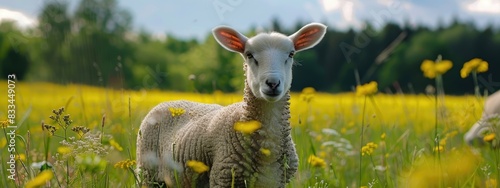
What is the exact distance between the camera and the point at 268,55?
3789mm

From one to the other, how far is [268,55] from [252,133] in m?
0.46

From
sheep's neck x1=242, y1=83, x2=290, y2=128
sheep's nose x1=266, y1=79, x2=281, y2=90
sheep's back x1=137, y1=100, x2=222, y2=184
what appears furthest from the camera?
sheep's back x1=137, y1=100, x2=222, y2=184

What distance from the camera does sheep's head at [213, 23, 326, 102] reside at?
3.66 meters

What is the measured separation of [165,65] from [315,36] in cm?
6032

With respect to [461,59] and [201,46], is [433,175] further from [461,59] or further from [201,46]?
[201,46]

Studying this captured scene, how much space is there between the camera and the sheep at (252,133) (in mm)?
3799

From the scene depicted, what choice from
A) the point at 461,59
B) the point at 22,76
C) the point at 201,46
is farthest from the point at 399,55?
the point at 22,76

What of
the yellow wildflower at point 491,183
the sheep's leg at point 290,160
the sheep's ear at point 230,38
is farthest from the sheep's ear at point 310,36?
the yellow wildflower at point 491,183

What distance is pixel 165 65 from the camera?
6397 cm

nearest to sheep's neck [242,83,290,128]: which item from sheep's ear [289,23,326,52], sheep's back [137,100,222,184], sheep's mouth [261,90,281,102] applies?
sheep's mouth [261,90,281,102]

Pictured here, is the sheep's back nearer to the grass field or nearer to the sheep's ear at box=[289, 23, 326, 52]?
the grass field

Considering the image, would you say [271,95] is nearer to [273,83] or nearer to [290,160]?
[273,83]

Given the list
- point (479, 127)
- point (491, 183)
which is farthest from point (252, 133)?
point (479, 127)

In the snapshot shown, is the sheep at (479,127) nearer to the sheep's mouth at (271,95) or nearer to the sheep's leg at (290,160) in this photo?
the sheep's leg at (290,160)
